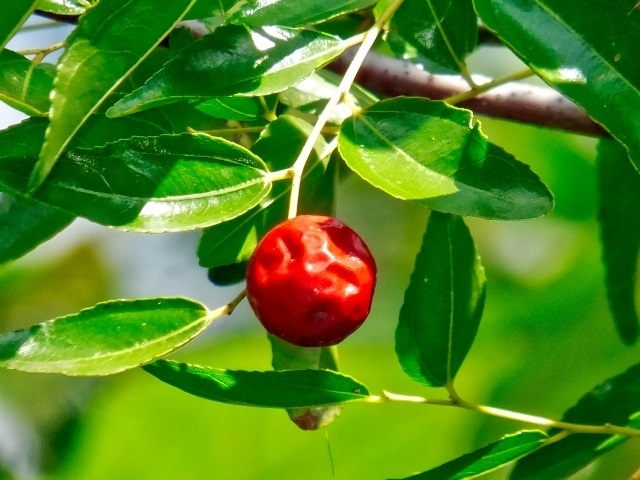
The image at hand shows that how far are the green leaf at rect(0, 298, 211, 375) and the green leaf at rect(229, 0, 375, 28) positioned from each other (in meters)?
0.19

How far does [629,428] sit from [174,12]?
0.48m

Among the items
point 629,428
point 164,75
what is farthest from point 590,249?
point 164,75

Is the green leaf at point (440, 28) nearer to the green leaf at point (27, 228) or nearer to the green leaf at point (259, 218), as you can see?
the green leaf at point (259, 218)

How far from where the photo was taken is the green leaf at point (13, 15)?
443 mm

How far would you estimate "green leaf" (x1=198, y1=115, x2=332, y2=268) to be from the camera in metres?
0.63

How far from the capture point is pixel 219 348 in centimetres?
169

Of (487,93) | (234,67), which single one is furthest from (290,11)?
(487,93)

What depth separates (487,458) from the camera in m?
0.63

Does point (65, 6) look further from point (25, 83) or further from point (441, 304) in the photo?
point (441, 304)

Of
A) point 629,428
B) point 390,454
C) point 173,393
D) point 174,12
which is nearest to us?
point 174,12

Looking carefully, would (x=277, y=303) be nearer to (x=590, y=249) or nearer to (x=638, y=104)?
(x=638, y=104)

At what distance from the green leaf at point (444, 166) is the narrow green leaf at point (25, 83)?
0.72 ft

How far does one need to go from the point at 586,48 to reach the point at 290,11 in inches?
7.5

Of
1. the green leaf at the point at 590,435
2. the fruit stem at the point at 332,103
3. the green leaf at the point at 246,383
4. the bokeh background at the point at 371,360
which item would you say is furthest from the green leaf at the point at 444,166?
the bokeh background at the point at 371,360
